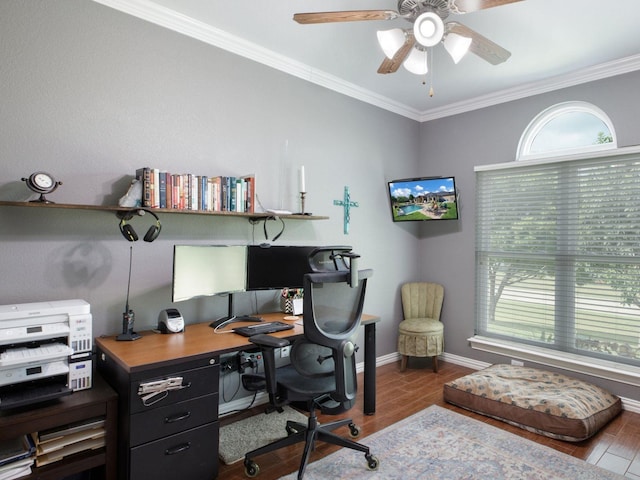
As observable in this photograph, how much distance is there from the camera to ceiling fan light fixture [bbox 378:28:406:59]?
214 cm

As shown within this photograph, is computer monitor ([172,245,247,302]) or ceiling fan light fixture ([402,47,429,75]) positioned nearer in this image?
ceiling fan light fixture ([402,47,429,75])

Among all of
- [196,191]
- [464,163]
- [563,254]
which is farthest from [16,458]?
[464,163]

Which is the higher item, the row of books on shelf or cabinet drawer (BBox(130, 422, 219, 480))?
the row of books on shelf

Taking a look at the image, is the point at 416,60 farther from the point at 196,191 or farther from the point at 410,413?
the point at 410,413

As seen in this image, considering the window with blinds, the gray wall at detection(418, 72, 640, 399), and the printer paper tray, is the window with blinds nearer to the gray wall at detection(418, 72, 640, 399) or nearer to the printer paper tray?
the gray wall at detection(418, 72, 640, 399)

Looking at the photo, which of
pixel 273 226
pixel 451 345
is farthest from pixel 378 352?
pixel 273 226

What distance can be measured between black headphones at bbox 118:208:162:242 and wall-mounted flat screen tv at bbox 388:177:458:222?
2541mm

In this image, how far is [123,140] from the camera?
8.11 feet

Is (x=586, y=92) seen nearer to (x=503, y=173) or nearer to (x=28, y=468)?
(x=503, y=173)

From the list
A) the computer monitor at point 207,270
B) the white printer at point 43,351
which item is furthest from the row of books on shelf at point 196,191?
the white printer at point 43,351

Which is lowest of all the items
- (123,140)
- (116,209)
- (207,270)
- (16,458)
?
(16,458)

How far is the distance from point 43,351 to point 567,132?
4.24 metres

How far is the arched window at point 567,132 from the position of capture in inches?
134

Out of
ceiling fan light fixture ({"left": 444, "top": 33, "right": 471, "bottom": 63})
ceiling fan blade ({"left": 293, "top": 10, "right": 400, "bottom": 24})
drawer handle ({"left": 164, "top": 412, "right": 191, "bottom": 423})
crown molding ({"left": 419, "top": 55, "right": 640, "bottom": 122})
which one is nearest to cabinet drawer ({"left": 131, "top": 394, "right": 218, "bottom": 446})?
drawer handle ({"left": 164, "top": 412, "right": 191, "bottom": 423})
